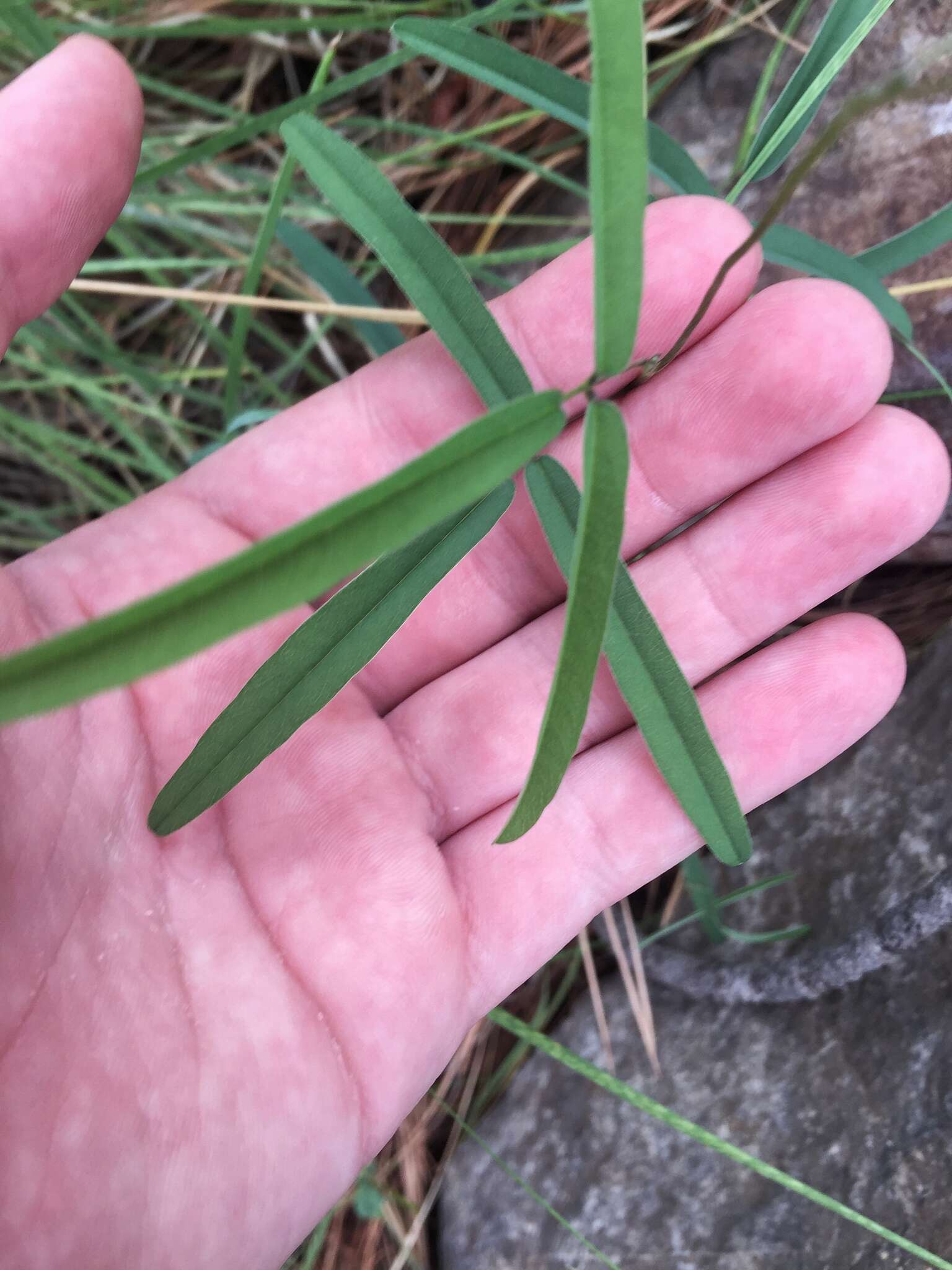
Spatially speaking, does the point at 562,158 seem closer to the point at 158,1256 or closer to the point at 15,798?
the point at 15,798

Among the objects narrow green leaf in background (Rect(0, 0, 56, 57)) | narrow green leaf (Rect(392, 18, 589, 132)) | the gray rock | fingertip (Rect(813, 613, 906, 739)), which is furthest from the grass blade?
narrow green leaf in background (Rect(0, 0, 56, 57))

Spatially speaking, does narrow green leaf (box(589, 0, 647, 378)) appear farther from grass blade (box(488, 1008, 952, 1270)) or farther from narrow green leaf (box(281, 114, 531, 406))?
grass blade (box(488, 1008, 952, 1270))

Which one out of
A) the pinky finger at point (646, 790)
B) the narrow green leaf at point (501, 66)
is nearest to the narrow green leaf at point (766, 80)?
the narrow green leaf at point (501, 66)

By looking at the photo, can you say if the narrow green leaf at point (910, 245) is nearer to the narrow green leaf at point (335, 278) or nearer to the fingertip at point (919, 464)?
the fingertip at point (919, 464)

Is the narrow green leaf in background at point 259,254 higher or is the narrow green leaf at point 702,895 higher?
the narrow green leaf in background at point 259,254

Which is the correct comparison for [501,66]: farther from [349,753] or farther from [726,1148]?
[726,1148]

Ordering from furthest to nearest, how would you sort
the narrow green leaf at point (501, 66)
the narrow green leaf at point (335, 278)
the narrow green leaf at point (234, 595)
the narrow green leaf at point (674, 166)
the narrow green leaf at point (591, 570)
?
1. the narrow green leaf at point (335, 278)
2. the narrow green leaf at point (674, 166)
3. the narrow green leaf at point (501, 66)
4. the narrow green leaf at point (591, 570)
5. the narrow green leaf at point (234, 595)
